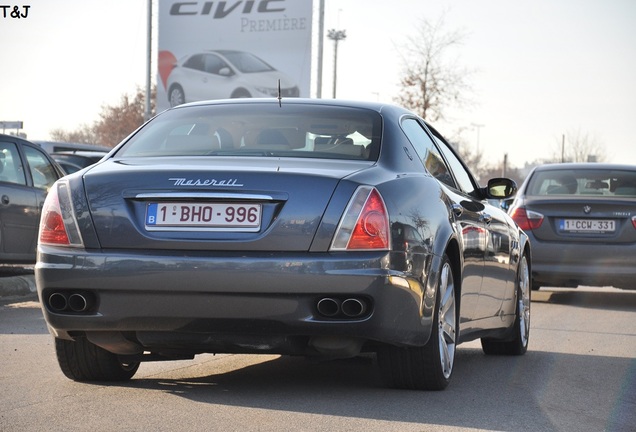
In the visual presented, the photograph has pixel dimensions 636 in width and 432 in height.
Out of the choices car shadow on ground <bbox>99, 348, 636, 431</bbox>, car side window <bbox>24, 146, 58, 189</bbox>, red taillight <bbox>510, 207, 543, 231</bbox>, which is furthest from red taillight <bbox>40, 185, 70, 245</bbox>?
red taillight <bbox>510, 207, 543, 231</bbox>

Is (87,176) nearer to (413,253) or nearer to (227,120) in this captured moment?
(227,120)

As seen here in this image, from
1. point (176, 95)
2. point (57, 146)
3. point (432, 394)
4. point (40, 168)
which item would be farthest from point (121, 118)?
point (432, 394)

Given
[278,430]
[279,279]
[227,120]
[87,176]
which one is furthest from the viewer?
[227,120]

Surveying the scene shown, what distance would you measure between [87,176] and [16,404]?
107cm

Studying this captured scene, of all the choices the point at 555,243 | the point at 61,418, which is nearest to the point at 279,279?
the point at 61,418

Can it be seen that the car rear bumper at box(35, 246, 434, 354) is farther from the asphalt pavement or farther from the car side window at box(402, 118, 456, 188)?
the asphalt pavement

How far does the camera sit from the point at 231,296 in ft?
18.3

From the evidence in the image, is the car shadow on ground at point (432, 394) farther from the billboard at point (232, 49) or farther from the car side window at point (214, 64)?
the car side window at point (214, 64)

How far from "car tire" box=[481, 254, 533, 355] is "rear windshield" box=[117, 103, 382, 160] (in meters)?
2.35

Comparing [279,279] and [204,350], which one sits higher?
[279,279]

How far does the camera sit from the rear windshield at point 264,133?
638 centimetres

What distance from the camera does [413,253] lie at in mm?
5879

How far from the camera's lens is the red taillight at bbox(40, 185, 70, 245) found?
19.2 ft

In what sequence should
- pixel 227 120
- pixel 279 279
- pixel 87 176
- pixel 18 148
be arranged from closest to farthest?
pixel 279 279 → pixel 87 176 → pixel 227 120 → pixel 18 148
